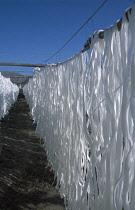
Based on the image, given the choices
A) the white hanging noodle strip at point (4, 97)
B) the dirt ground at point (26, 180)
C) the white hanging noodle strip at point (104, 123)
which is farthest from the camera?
the white hanging noodle strip at point (4, 97)

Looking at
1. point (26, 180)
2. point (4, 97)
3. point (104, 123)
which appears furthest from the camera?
point (4, 97)

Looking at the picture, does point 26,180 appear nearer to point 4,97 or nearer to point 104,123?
point 104,123

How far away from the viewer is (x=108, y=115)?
4.14 ft

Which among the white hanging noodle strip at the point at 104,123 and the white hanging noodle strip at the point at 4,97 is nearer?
the white hanging noodle strip at the point at 104,123

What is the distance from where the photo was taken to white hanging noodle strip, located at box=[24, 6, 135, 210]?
1051mm

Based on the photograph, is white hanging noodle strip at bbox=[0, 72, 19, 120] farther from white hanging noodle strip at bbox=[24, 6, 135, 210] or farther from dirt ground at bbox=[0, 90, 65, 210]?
white hanging noodle strip at bbox=[24, 6, 135, 210]

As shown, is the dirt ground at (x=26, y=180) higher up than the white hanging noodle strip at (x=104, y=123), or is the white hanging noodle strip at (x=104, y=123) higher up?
the white hanging noodle strip at (x=104, y=123)

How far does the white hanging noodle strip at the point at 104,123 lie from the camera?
105cm

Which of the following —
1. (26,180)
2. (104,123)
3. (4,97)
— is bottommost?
(26,180)

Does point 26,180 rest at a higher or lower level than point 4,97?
lower

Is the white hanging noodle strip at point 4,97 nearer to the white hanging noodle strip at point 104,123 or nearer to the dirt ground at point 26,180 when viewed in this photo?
the dirt ground at point 26,180

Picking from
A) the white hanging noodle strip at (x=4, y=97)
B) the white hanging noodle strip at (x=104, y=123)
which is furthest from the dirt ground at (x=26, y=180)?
the white hanging noodle strip at (x=4, y=97)

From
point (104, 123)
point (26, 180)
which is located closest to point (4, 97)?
point (26, 180)

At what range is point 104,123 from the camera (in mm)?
1322
